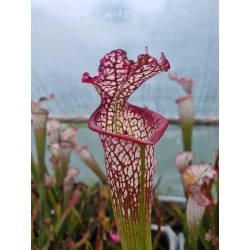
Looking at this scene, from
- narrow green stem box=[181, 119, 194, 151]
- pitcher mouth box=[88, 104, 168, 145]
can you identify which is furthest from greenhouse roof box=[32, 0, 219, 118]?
pitcher mouth box=[88, 104, 168, 145]

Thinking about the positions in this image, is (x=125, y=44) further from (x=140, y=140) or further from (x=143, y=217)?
(x=143, y=217)

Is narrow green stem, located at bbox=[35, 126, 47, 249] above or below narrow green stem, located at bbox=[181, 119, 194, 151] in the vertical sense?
below

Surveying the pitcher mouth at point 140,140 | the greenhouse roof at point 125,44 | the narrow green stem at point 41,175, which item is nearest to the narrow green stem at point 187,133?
the greenhouse roof at point 125,44

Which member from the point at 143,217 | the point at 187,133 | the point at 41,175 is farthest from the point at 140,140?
the point at 41,175

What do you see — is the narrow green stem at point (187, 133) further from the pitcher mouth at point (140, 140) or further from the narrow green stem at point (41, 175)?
the narrow green stem at point (41, 175)

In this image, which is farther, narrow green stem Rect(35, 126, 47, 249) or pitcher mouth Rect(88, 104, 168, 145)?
narrow green stem Rect(35, 126, 47, 249)

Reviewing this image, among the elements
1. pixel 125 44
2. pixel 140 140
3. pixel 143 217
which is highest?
pixel 125 44

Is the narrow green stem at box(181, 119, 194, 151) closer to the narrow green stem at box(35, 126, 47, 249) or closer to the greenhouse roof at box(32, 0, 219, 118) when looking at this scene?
the greenhouse roof at box(32, 0, 219, 118)

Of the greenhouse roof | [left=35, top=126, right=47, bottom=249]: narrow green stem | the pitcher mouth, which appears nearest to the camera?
the pitcher mouth
